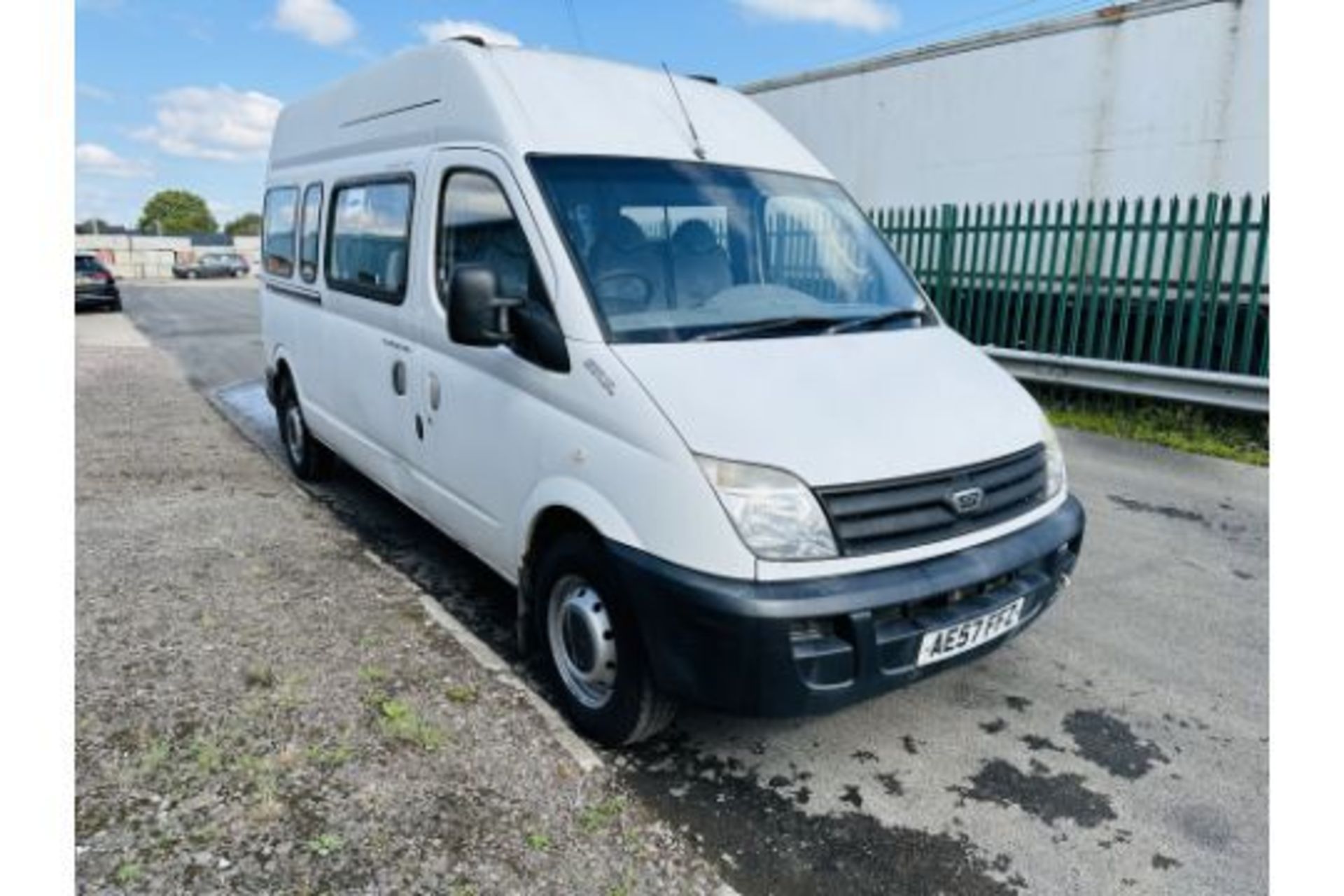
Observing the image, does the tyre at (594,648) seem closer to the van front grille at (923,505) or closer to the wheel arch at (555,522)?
the wheel arch at (555,522)

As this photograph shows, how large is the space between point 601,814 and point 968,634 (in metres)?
1.27

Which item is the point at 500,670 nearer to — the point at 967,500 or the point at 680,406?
the point at 680,406

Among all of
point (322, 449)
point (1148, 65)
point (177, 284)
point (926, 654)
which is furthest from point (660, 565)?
point (177, 284)

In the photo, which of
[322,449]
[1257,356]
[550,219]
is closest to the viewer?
[550,219]

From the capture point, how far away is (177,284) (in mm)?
36875

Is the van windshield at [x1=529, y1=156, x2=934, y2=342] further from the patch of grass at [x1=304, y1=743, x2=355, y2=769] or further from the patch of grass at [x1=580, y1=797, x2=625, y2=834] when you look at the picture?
the patch of grass at [x1=304, y1=743, x2=355, y2=769]

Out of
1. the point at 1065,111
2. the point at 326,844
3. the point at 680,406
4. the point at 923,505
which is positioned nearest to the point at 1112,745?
the point at 923,505

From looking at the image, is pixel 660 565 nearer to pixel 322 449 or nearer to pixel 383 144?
pixel 383 144

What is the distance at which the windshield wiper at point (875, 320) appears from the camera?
322cm

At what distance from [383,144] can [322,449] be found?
2.46 m

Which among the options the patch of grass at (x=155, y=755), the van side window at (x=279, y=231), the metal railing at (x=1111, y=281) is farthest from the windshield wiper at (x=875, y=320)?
the metal railing at (x=1111, y=281)

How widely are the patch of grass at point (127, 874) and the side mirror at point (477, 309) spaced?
1.81 metres

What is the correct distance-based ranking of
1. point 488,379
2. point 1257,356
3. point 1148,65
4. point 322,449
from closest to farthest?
point 488,379, point 322,449, point 1257,356, point 1148,65

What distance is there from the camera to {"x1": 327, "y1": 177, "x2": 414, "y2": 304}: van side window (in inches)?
163
